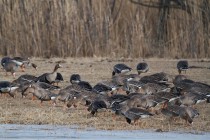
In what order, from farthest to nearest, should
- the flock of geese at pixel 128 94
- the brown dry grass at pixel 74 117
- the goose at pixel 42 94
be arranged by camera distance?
the goose at pixel 42 94 → the flock of geese at pixel 128 94 → the brown dry grass at pixel 74 117

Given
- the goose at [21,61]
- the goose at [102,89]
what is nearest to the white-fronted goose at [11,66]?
the goose at [21,61]

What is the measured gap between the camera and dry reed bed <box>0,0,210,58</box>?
80.8 feet

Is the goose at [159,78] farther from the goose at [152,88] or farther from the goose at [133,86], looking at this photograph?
the goose at [152,88]

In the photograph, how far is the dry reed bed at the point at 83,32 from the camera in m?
24.6

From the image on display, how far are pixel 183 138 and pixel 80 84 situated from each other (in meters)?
4.82

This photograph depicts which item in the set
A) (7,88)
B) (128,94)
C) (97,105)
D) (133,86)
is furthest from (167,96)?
(7,88)

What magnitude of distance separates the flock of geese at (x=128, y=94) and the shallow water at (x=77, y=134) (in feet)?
2.54

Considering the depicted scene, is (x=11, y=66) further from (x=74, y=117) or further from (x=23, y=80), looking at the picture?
(x=74, y=117)

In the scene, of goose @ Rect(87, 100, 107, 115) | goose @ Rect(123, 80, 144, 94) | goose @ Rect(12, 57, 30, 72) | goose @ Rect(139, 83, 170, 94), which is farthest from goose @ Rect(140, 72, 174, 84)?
goose @ Rect(12, 57, 30, 72)

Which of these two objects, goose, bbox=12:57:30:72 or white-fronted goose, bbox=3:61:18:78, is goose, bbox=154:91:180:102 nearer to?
white-fronted goose, bbox=3:61:18:78

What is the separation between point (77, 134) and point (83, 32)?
12666 millimetres

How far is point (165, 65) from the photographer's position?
23078 millimetres

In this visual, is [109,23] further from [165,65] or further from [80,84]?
[80,84]

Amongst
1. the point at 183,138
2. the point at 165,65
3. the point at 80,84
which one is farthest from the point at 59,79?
the point at 183,138
